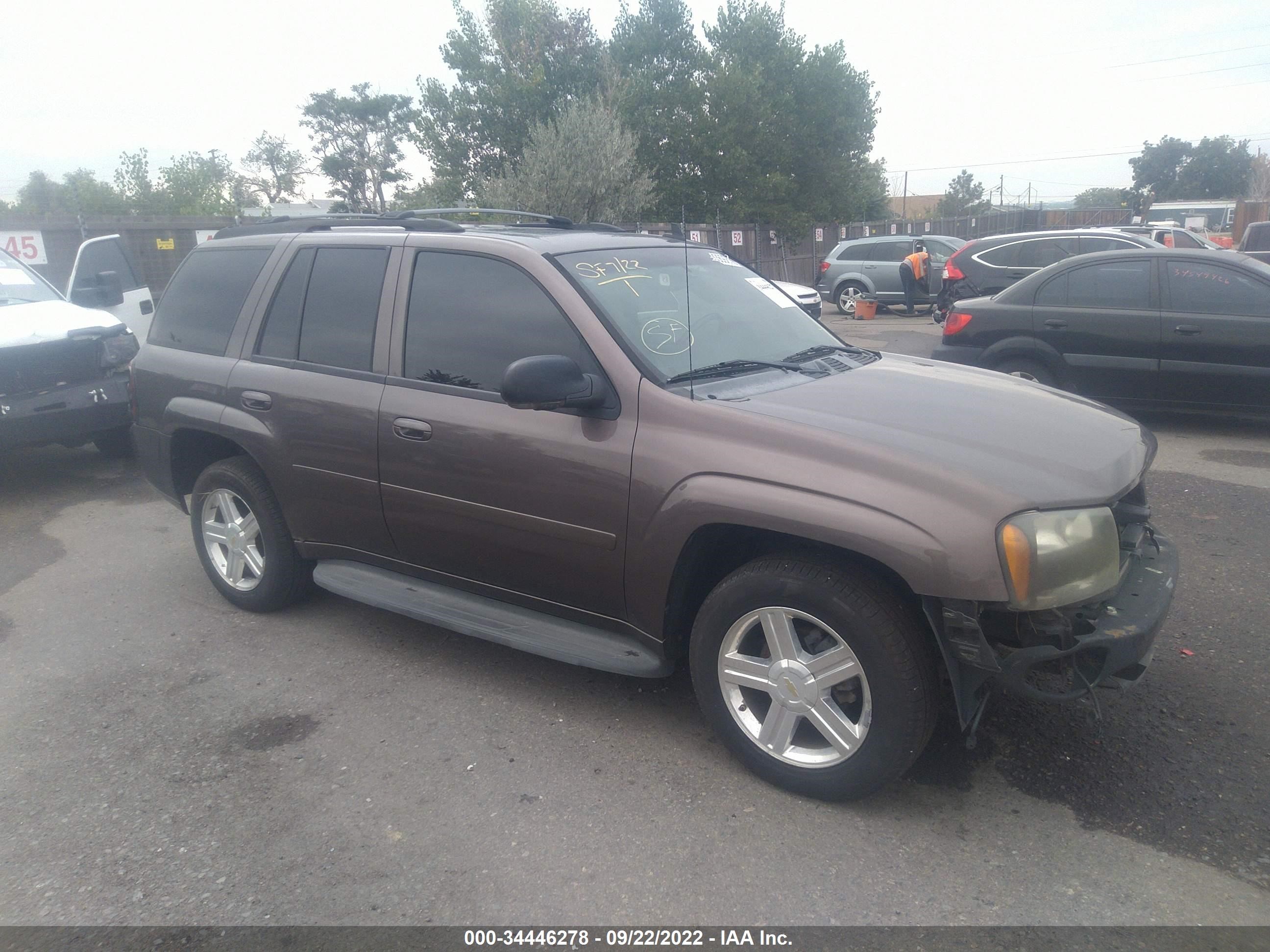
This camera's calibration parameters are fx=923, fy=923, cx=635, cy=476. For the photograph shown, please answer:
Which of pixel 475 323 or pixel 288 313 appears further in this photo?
pixel 288 313

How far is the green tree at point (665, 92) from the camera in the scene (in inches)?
1224

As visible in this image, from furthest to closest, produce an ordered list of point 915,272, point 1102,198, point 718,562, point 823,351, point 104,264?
1. point 1102,198
2. point 915,272
3. point 104,264
4. point 823,351
5. point 718,562

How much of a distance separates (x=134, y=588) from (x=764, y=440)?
413 centimetres

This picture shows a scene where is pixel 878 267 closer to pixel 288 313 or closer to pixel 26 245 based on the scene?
pixel 26 245

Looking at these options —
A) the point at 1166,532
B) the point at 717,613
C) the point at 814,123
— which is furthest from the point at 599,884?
the point at 814,123

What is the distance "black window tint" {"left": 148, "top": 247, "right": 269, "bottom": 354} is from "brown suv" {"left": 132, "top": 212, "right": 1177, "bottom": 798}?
0.9 inches

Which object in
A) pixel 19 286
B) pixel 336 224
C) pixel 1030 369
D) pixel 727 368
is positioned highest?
pixel 336 224

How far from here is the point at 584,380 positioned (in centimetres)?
336

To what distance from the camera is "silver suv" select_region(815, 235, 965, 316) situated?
20.1m

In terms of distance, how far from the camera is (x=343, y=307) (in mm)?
4312

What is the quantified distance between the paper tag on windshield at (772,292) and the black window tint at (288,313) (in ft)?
7.12

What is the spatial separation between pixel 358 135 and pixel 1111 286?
59858 mm

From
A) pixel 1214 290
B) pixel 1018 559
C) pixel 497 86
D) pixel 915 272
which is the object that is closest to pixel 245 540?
pixel 1018 559

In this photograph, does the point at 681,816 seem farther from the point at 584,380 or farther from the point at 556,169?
the point at 556,169
